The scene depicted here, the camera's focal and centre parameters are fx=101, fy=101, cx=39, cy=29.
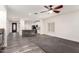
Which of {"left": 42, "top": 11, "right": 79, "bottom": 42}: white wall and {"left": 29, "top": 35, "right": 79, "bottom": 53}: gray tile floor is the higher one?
{"left": 42, "top": 11, "right": 79, "bottom": 42}: white wall

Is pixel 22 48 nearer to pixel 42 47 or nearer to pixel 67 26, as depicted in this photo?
pixel 42 47

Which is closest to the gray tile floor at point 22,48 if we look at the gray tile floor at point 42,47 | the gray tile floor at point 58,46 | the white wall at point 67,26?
the gray tile floor at point 42,47

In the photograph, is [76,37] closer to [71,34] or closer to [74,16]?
[71,34]

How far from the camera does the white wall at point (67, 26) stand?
744 centimetres

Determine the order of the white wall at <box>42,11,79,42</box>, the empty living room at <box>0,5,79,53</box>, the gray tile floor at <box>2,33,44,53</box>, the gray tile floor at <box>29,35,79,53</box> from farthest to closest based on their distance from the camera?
the white wall at <box>42,11,79,42</box> → the empty living room at <box>0,5,79,53</box> → the gray tile floor at <box>29,35,79,53</box> → the gray tile floor at <box>2,33,44,53</box>

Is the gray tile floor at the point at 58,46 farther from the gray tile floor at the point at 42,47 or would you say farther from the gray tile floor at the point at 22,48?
the gray tile floor at the point at 22,48

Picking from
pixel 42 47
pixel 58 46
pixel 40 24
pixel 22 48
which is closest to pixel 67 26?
pixel 40 24

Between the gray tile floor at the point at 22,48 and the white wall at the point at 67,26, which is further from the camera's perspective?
the white wall at the point at 67,26

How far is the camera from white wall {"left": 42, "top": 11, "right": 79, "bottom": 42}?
24.4 feet

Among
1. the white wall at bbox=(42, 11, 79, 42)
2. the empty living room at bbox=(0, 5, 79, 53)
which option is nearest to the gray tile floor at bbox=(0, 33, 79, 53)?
the empty living room at bbox=(0, 5, 79, 53)

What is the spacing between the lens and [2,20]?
5625mm

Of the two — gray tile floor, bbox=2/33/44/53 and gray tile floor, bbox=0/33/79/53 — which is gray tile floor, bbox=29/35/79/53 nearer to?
gray tile floor, bbox=0/33/79/53
